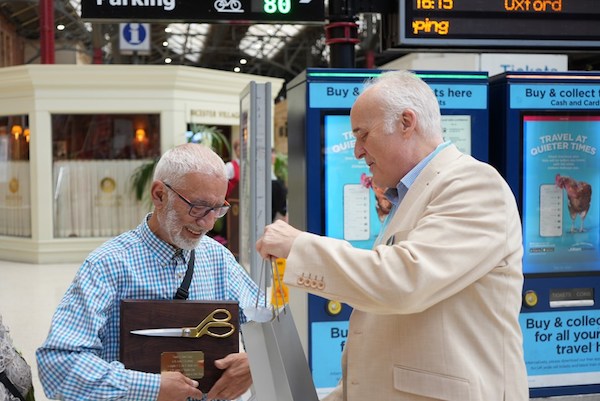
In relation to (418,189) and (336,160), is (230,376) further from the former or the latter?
(336,160)

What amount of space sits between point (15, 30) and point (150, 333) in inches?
1036

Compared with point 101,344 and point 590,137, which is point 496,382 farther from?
point 590,137

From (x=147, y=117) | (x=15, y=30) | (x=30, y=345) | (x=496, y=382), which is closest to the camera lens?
(x=496, y=382)

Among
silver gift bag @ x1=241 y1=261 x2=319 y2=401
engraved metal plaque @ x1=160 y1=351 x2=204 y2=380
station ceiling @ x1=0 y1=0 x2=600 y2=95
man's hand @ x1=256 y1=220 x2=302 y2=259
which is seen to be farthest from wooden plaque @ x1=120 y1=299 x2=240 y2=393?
station ceiling @ x1=0 y1=0 x2=600 y2=95

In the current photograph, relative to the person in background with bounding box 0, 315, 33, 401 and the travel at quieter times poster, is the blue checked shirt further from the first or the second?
the travel at quieter times poster

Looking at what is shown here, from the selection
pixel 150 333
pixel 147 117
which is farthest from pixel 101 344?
pixel 147 117

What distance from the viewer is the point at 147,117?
11336 mm

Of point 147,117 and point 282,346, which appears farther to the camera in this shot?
point 147,117

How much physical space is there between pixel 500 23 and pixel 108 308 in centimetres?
272

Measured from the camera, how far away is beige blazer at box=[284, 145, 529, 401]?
1.61 meters

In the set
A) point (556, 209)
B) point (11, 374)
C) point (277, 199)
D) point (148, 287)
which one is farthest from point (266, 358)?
point (277, 199)

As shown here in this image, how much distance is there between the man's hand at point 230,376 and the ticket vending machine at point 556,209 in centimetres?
232

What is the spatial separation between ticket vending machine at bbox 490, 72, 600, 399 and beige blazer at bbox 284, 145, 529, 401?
2.26 metres

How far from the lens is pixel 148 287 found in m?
1.98
